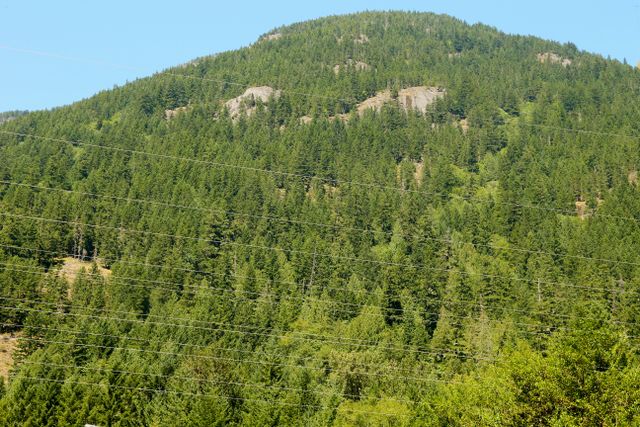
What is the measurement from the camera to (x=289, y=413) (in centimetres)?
6238

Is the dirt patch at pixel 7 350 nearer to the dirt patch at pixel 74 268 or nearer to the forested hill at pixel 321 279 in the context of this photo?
the forested hill at pixel 321 279

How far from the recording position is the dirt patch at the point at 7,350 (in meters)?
80.1

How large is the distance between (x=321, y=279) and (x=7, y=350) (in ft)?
162

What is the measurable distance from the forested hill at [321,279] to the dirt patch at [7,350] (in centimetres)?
30

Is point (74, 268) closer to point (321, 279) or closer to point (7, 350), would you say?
point (7, 350)

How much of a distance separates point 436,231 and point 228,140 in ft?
256

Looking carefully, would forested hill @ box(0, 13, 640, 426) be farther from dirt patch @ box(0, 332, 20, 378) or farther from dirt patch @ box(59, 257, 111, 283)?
dirt patch @ box(59, 257, 111, 283)

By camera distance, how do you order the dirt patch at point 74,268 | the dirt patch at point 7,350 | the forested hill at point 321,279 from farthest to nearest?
the dirt patch at point 74,268, the dirt patch at point 7,350, the forested hill at point 321,279

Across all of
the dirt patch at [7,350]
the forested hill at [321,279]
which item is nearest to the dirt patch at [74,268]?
the forested hill at [321,279]

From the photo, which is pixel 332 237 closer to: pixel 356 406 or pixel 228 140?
pixel 356 406

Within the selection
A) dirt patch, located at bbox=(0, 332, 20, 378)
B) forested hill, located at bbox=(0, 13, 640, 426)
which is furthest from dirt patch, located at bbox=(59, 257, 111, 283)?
dirt patch, located at bbox=(0, 332, 20, 378)

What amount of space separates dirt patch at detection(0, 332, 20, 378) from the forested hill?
11.7 inches

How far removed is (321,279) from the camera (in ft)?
370

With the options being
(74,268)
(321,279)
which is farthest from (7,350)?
(321,279)
